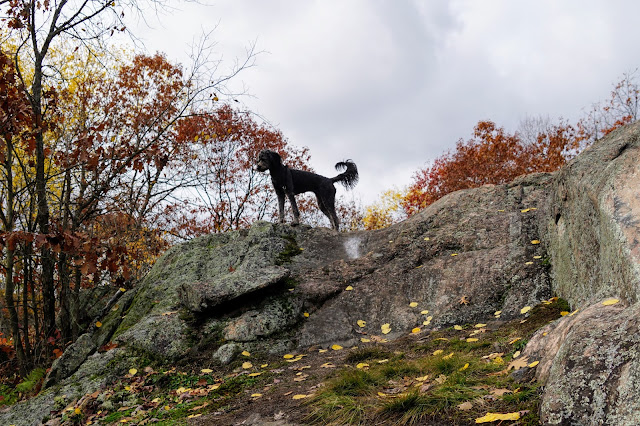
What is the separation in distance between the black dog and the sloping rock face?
5086 millimetres

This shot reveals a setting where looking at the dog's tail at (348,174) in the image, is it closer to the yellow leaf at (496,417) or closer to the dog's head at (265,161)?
the dog's head at (265,161)

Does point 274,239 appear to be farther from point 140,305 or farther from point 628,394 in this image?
point 628,394

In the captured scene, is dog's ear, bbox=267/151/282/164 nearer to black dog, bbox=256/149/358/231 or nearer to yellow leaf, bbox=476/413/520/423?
black dog, bbox=256/149/358/231

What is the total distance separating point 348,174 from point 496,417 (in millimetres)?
8761

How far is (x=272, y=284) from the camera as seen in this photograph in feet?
23.4

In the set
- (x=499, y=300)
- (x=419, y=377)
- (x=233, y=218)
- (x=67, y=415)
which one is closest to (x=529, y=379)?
(x=419, y=377)

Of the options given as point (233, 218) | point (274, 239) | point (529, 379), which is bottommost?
point (529, 379)

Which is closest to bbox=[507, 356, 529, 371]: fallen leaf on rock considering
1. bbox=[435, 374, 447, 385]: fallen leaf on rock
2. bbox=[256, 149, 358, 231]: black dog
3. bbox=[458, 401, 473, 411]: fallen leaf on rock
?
bbox=[435, 374, 447, 385]: fallen leaf on rock

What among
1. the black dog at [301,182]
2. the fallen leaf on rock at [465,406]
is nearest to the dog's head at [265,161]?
the black dog at [301,182]

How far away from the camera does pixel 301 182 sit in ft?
33.4

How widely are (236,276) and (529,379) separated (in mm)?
5062

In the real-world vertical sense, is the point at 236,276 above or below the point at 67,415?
above

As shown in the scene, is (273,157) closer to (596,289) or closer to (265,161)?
(265,161)

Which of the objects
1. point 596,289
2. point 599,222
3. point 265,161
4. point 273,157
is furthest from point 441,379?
point 273,157
